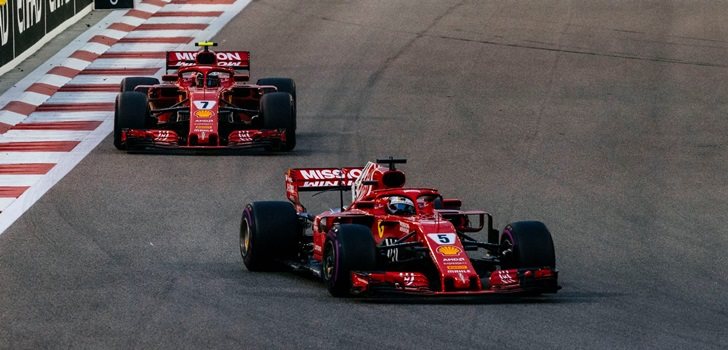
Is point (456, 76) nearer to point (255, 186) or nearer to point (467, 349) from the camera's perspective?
point (255, 186)

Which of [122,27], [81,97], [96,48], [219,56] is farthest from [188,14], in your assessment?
[219,56]

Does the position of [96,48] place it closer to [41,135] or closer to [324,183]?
[41,135]

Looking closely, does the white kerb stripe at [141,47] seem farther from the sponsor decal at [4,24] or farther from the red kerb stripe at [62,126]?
the red kerb stripe at [62,126]

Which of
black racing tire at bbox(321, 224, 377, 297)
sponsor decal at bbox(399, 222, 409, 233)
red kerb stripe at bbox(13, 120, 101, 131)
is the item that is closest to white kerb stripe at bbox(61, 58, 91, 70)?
red kerb stripe at bbox(13, 120, 101, 131)

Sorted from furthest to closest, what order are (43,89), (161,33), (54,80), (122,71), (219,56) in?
(161,33) < (122,71) < (54,80) < (43,89) < (219,56)

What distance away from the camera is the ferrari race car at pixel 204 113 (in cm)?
2114

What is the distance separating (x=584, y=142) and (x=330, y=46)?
25.7ft

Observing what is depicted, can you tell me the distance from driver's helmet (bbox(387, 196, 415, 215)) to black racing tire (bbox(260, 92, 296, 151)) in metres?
7.28

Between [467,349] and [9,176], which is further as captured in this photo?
[9,176]

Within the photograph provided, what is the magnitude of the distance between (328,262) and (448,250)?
104 cm

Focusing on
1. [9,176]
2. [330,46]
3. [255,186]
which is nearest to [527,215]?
[255,186]

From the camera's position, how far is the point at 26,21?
26.5 m

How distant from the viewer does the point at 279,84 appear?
23.1m

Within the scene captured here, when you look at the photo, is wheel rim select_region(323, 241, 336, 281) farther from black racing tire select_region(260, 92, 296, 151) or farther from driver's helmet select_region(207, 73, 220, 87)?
driver's helmet select_region(207, 73, 220, 87)
